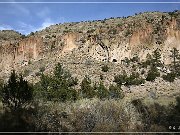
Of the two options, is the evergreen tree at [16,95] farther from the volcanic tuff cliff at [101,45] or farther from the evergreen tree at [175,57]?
the evergreen tree at [175,57]

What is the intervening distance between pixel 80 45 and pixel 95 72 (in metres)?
10.3

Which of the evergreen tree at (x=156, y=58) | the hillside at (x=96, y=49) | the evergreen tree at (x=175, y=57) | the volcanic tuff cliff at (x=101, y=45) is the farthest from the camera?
the volcanic tuff cliff at (x=101, y=45)

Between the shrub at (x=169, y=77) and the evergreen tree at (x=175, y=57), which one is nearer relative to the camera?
the shrub at (x=169, y=77)

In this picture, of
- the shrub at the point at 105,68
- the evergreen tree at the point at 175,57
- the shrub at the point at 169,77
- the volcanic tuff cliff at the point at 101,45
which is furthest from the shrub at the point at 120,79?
the evergreen tree at the point at 175,57

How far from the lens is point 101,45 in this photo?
54.1 m

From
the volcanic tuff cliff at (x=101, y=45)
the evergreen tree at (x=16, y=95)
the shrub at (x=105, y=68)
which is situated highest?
the volcanic tuff cliff at (x=101, y=45)

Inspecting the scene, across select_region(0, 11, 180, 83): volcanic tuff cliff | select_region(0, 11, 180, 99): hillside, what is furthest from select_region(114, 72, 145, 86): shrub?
select_region(0, 11, 180, 83): volcanic tuff cliff

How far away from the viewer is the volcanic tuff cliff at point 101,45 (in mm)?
51938

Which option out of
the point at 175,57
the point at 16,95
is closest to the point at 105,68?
the point at 175,57

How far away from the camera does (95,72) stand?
46219 mm

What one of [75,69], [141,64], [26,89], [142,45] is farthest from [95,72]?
[26,89]

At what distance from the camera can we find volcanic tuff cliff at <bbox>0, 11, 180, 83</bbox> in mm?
51938

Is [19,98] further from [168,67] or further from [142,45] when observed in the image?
[142,45]

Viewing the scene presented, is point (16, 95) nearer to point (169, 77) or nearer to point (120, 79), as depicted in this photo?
point (120, 79)
